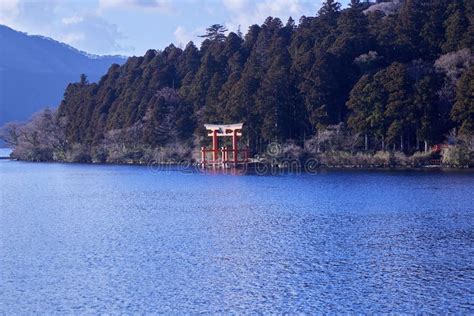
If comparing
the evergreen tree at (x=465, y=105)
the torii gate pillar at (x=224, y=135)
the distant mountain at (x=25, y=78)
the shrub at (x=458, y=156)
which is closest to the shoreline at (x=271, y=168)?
the shrub at (x=458, y=156)

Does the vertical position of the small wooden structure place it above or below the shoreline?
above

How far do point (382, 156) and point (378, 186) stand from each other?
1389cm

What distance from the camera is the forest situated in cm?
5456

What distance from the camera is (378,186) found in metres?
41.7

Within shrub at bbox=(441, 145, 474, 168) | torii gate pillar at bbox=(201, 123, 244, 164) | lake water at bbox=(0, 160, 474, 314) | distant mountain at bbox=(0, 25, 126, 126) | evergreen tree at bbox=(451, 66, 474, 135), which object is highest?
distant mountain at bbox=(0, 25, 126, 126)

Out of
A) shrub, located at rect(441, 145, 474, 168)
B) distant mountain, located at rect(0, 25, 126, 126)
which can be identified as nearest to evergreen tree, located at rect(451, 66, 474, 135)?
shrub, located at rect(441, 145, 474, 168)

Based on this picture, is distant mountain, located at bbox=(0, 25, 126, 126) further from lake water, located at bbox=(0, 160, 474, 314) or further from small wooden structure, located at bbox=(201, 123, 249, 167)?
lake water, located at bbox=(0, 160, 474, 314)

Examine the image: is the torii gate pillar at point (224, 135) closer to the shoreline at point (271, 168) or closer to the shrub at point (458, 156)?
the shoreline at point (271, 168)

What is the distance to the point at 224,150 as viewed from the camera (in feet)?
197

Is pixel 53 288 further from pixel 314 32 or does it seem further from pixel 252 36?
pixel 252 36

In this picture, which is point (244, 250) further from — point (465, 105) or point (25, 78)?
point (25, 78)

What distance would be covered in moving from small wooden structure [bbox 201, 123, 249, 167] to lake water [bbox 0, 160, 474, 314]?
17.4m

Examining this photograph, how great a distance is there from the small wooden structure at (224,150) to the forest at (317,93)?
220 cm

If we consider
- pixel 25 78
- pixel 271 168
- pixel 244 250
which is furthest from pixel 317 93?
pixel 25 78
